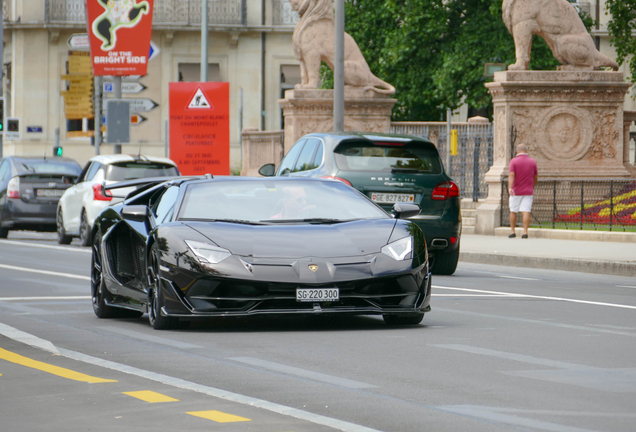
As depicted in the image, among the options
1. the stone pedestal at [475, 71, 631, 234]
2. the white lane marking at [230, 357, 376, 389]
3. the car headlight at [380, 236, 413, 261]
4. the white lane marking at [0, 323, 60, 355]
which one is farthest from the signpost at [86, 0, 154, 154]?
the white lane marking at [230, 357, 376, 389]

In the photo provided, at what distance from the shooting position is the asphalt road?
5898mm

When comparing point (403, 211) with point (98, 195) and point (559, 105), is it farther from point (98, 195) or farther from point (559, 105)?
point (559, 105)

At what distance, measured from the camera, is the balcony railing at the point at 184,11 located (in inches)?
2191

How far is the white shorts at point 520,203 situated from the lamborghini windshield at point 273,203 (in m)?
13.0

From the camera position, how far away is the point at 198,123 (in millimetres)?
27391

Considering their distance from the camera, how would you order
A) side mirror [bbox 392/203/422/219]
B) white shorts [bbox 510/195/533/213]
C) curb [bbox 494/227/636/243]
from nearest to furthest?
1. side mirror [bbox 392/203/422/219]
2. curb [bbox 494/227/636/243]
3. white shorts [bbox 510/195/533/213]

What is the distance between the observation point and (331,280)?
29.2 feet

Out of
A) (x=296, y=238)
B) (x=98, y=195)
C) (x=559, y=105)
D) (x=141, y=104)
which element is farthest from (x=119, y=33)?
(x=296, y=238)

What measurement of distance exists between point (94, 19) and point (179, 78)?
95.4ft

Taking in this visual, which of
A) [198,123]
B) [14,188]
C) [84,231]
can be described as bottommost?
[84,231]

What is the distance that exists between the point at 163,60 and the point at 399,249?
1892 inches

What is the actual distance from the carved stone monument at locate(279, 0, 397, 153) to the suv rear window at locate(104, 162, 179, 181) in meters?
9.77

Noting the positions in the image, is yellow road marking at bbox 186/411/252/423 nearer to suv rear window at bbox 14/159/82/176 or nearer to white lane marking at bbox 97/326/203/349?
white lane marking at bbox 97/326/203/349

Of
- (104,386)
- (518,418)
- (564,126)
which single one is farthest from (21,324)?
(564,126)
